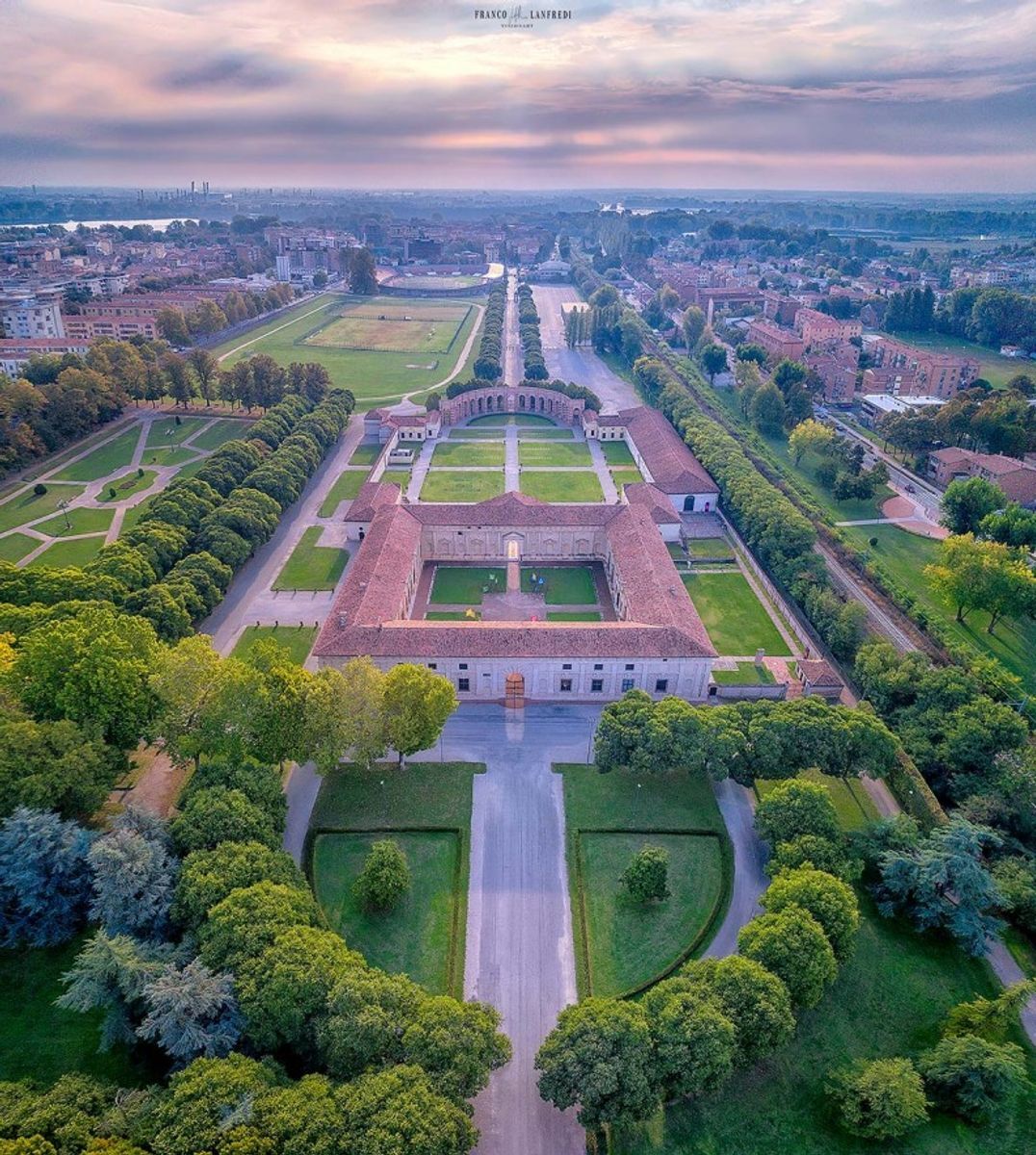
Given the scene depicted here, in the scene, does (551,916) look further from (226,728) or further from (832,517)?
(832,517)

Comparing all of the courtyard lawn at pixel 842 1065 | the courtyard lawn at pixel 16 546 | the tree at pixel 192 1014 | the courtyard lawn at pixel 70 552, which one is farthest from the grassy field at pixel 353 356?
the courtyard lawn at pixel 842 1065

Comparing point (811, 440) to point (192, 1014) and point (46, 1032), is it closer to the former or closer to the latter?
point (192, 1014)

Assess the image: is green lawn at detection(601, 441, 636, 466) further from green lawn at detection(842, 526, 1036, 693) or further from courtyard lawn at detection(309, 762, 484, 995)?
courtyard lawn at detection(309, 762, 484, 995)

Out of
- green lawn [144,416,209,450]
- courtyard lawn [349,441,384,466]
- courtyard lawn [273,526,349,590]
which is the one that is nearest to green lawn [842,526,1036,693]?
courtyard lawn [273,526,349,590]

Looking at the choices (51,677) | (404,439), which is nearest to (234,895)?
(51,677)

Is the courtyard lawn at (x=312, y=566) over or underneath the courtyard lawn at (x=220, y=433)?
underneath

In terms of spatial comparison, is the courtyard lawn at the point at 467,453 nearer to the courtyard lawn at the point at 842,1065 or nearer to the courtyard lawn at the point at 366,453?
the courtyard lawn at the point at 366,453
